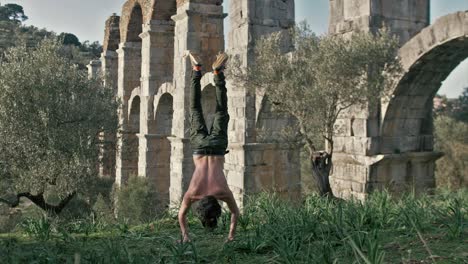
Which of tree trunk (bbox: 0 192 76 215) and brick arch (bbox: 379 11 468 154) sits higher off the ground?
brick arch (bbox: 379 11 468 154)

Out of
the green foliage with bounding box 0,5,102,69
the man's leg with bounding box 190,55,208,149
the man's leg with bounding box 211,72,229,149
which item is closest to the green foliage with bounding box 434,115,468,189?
the man's leg with bounding box 211,72,229,149

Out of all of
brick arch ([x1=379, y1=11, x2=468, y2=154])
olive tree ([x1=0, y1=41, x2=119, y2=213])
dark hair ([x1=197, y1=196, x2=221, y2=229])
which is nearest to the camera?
dark hair ([x1=197, y1=196, x2=221, y2=229])

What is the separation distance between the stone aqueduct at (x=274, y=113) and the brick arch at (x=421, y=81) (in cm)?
2

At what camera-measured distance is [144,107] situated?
16.3 metres

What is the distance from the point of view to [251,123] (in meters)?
10.1

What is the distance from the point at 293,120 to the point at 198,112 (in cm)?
583

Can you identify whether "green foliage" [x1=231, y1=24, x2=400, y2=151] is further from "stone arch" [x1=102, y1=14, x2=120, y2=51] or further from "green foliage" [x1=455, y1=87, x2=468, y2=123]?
"green foliage" [x1=455, y1=87, x2=468, y2=123]

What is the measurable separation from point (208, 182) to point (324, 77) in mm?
3332

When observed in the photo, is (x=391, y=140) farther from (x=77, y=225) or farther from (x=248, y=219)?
(x=77, y=225)

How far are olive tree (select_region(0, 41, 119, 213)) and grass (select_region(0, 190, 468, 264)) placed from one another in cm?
418

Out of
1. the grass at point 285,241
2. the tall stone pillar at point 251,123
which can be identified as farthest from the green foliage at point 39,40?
the grass at point 285,241

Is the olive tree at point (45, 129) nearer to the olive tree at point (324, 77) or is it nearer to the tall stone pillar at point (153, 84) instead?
the tall stone pillar at point (153, 84)

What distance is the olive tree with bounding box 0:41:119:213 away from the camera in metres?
9.86

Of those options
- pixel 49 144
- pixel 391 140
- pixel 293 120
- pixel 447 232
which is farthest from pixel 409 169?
pixel 49 144
